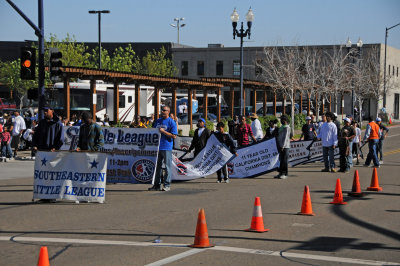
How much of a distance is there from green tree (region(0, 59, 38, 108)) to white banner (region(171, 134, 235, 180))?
57184 mm

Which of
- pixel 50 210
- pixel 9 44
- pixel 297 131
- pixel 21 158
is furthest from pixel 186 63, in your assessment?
pixel 50 210

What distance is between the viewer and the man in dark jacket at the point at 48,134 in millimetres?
13870

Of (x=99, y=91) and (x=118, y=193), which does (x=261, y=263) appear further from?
(x=99, y=91)

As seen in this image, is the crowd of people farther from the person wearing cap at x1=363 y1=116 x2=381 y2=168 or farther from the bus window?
the bus window

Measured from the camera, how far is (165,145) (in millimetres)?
15555

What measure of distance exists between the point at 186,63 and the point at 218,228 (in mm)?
72001

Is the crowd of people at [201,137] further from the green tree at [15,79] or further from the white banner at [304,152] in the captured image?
the green tree at [15,79]

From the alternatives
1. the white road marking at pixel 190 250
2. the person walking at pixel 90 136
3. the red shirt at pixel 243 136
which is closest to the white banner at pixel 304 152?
the red shirt at pixel 243 136

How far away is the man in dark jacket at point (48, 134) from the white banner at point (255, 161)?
657 centimetres

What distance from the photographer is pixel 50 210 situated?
1216cm

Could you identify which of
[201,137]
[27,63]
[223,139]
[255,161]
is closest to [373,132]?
[255,161]

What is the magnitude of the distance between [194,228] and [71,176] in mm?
3953

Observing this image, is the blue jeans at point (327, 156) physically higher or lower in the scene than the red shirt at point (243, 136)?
lower

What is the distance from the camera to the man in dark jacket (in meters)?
13.9
